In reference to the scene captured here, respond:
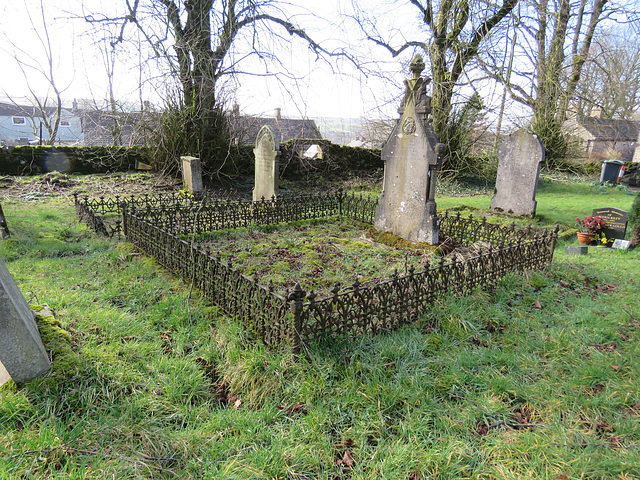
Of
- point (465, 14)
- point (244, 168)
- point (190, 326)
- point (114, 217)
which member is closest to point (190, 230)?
point (114, 217)

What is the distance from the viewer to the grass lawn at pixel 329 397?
226 cm

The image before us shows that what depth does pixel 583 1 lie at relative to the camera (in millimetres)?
14820

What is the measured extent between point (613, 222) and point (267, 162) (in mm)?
8294

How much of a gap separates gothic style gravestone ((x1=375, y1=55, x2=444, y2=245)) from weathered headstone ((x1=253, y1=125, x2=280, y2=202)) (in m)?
3.60

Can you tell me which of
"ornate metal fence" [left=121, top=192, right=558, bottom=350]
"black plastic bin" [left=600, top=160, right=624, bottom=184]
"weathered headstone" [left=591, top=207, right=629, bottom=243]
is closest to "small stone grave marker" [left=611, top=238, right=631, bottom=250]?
"weathered headstone" [left=591, top=207, right=629, bottom=243]

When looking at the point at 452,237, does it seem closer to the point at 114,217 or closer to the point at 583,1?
the point at 114,217

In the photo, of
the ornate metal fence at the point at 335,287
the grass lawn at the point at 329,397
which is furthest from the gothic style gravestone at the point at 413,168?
the grass lawn at the point at 329,397

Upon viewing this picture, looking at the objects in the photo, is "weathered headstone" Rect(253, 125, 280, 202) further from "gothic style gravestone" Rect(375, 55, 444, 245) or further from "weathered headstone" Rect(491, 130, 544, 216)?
"weathered headstone" Rect(491, 130, 544, 216)

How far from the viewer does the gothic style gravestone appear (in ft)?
23.2

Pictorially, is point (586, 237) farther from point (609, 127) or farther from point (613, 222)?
point (609, 127)

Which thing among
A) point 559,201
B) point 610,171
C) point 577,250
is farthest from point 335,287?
point 610,171

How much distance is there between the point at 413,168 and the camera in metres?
7.39

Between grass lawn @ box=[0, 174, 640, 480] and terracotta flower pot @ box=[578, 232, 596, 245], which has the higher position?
terracotta flower pot @ box=[578, 232, 596, 245]

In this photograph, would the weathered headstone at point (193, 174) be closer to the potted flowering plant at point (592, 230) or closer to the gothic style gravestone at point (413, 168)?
the gothic style gravestone at point (413, 168)
